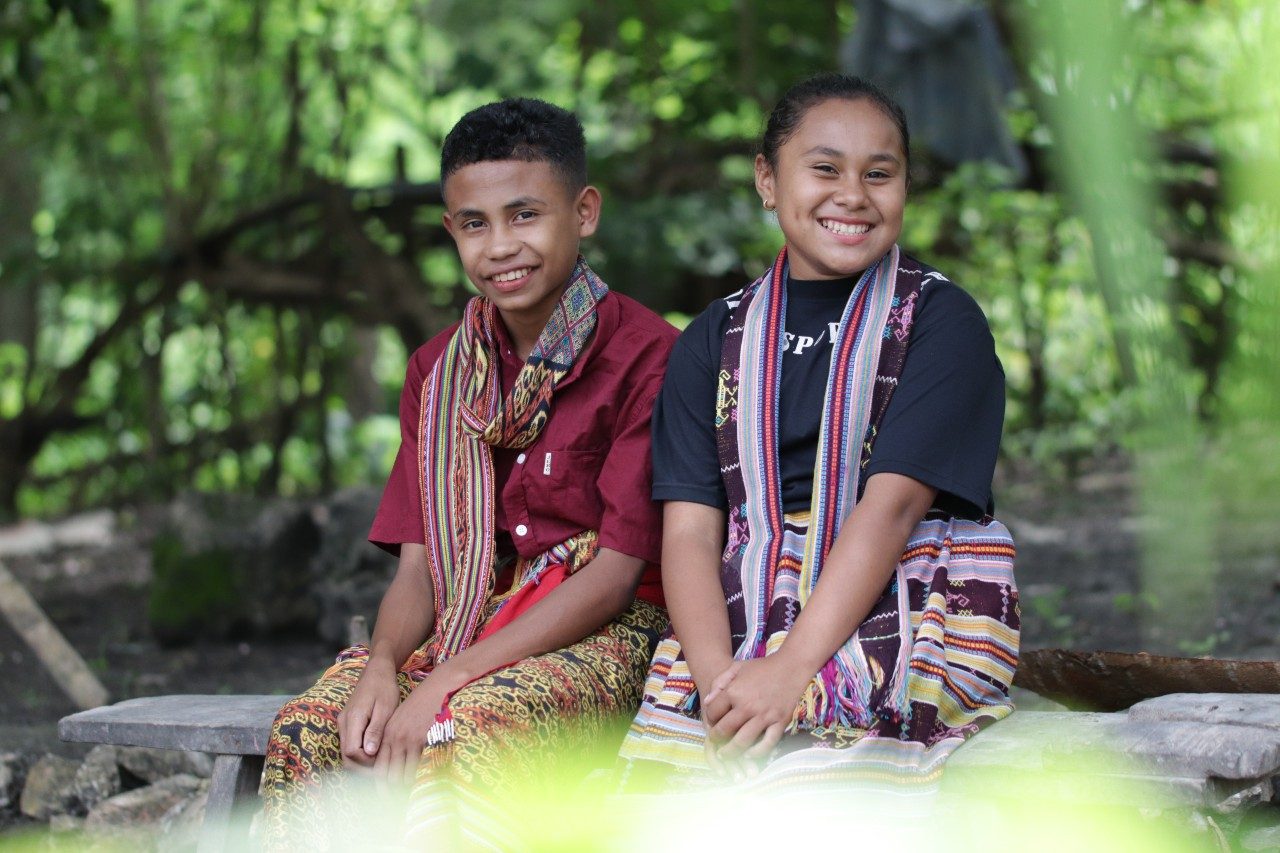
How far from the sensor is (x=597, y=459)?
2510 mm

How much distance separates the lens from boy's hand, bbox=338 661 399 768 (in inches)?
86.4

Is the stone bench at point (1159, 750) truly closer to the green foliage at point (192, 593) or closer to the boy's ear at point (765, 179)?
the boy's ear at point (765, 179)

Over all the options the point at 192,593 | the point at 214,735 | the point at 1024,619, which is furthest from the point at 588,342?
the point at 192,593

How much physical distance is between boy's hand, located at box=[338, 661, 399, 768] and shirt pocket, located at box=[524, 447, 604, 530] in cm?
41

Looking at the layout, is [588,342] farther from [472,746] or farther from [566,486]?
[472,746]

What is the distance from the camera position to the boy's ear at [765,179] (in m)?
2.43

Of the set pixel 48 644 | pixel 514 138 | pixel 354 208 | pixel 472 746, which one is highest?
pixel 354 208

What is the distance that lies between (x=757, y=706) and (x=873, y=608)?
0.85 ft

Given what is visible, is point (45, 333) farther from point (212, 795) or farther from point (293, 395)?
point (212, 795)

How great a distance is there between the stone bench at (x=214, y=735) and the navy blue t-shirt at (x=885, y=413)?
2.84ft

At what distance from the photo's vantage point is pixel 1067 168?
1.05m

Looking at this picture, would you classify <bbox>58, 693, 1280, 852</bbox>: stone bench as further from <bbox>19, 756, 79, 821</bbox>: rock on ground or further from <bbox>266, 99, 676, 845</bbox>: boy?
<bbox>19, 756, 79, 821</bbox>: rock on ground

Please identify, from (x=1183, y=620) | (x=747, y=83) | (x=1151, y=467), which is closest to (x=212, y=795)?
(x=1183, y=620)

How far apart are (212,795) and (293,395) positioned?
5.73m
